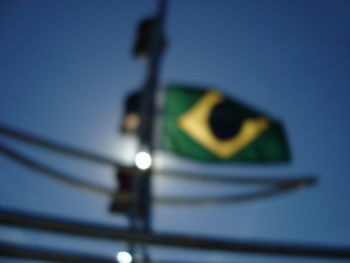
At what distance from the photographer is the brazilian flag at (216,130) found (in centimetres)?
429

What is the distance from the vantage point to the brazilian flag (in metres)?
4.29

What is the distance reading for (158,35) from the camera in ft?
15.1

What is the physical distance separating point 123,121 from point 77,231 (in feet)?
9.61

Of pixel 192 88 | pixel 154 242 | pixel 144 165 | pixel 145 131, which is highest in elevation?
pixel 192 88

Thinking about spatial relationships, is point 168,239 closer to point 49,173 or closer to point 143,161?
point 143,161

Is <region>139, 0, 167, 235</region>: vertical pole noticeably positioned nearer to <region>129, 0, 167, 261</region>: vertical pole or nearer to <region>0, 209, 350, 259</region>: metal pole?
<region>129, 0, 167, 261</region>: vertical pole

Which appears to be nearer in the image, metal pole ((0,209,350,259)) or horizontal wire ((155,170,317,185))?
metal pole ((0,209,350,259))

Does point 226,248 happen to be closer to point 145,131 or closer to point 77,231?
point 77,231

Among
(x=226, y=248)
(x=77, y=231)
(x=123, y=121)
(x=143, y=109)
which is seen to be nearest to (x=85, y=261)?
(x=77, y=231)

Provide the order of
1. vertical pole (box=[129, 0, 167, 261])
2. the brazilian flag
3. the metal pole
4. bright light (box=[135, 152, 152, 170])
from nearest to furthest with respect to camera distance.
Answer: the metal pole
vertical pole (box=[129, 0, 167, 261])
bright light (box=[135, 152, 152, 170])
the brazilian flag

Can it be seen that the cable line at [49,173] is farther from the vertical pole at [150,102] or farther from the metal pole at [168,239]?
the metal pole at [168,239]

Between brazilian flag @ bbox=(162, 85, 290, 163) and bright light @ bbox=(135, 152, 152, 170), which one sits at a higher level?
brazilian flag @ bbox=(162, 85, 290, 163)

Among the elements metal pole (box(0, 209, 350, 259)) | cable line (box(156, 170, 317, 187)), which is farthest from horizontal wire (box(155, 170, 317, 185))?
metal pole (box(0, 209, 350, 259))

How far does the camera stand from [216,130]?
4516 mm
